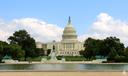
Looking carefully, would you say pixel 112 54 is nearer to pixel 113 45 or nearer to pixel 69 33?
pixel 113 45

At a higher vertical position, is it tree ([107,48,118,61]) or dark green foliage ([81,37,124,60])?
dark green foliage ([81,37,124,60])

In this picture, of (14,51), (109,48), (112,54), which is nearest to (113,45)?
(109,48)

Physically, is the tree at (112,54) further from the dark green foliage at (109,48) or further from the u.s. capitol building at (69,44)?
the u.s. capitol building at (69,44)

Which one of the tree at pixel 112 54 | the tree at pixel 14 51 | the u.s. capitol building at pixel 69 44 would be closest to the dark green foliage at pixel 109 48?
the tree at pixel 112 54

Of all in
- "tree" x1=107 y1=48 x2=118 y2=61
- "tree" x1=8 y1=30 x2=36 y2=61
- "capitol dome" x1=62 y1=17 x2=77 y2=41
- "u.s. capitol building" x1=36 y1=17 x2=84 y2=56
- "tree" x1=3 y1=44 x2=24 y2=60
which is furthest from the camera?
"u.s. capitol building" x1=36 y1=17 x2=84 y2=56

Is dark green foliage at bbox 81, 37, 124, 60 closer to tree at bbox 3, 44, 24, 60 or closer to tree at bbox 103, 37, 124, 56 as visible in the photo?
tree at bbox 103, 37, 124, 56

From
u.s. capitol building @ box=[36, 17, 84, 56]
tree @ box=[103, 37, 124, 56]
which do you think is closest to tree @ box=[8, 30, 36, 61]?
tree @ box=[103, 37, 124, 56]

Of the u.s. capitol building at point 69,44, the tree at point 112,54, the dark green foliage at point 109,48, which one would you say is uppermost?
the u.s. capitol building at point 69,44

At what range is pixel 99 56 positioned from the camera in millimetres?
98750

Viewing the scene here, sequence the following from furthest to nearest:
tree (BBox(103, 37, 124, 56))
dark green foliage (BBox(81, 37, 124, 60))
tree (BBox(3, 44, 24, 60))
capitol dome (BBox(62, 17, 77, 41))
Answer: capitol dome (BBox(62, 17, 77, 41))
tree (BBox(103, 37, 124, 56))
dark green foliage (BBox(81, 37, 124, 60))
tree (BBox(3, 44, 24, 60))
